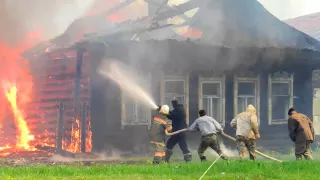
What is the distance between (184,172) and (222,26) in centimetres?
1087

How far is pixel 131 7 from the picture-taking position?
2227cm

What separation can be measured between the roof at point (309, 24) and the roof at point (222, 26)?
60.4ft

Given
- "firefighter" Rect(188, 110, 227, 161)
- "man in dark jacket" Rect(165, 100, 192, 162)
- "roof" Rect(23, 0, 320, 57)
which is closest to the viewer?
"firefighter" Rect(188, 110, 227, 161)

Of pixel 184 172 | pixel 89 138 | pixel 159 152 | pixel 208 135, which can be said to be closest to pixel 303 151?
pixel 208 135

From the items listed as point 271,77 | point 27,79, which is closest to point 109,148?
point 27,79

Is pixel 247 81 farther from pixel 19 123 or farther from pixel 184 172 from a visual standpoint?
pixel 184 172

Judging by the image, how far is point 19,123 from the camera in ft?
61.9

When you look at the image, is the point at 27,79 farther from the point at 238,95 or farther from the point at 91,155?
the point at 238,95

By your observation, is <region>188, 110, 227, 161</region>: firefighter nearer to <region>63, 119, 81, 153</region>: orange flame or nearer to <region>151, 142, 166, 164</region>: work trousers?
<region>151, 142, 166, 164</region>: work trousers

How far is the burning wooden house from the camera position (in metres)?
16.8

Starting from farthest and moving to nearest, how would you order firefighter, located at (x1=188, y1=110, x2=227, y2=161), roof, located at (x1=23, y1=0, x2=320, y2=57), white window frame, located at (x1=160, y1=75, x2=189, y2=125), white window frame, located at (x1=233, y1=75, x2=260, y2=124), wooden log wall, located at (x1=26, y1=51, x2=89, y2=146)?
roof, located at (x1=23, y1=0, x2=320, y2=57) < white window frame, located at (x1=233, y1=75, x2=260, y2=124) < wooden log wall, located at (x1=26, y1=51, x2=89, y2=146) < white window frame, located at (x1=160, y1=75, x2=189, y2=125) < firefighter, located at (x1=188, y1=110, x2=227, y2=161)

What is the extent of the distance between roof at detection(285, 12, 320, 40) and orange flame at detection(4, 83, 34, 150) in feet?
86.7

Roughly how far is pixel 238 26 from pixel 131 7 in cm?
480

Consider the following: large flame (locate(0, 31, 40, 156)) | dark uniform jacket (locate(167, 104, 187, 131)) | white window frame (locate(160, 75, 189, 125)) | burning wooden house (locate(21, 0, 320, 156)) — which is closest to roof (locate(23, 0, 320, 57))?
burning wooden house (locate(21, 0, 320, 156))
